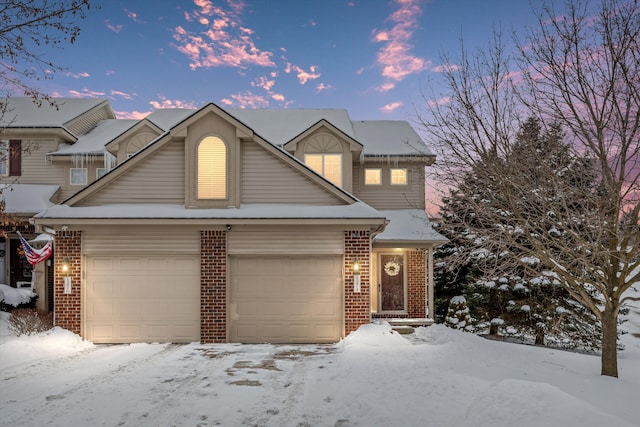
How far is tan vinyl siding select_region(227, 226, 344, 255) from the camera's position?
37.3ft

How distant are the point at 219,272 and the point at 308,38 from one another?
18.0 meters

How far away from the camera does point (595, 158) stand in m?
7.66

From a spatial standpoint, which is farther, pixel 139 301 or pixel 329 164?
pixel 329 164

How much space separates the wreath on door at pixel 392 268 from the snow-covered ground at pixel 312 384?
17.4 feet

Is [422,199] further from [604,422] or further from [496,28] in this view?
[604,422]

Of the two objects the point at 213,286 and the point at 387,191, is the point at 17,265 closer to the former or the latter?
the point at 213,286

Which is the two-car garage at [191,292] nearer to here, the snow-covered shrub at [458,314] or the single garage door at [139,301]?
the single garage door at [139,301]

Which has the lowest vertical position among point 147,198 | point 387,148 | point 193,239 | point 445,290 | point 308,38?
point 445,290

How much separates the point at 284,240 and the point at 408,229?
6165mm

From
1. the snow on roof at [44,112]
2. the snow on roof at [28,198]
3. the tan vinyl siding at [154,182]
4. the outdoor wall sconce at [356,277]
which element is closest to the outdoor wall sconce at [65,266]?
the tan vinyl siding at [154,182]

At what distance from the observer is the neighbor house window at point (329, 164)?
16109 mm

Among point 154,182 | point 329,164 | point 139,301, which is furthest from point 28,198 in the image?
point 329,164

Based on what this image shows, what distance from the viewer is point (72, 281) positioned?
11.2 meters

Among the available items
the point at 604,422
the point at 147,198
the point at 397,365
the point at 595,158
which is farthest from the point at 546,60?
the point at 147,198
